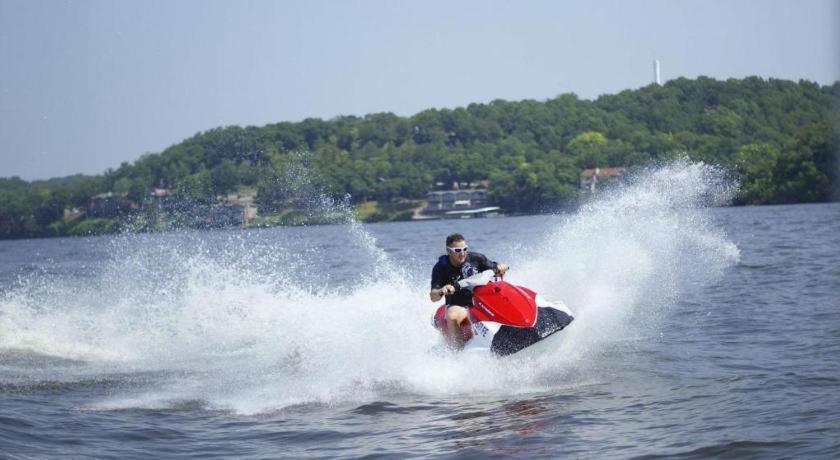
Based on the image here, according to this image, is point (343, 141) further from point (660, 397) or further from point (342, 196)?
point (660, 397)

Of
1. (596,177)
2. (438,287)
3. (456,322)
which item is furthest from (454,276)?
(596,177)

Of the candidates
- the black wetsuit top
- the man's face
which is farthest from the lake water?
the man's face

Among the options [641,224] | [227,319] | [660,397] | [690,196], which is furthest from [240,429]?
[690,196]

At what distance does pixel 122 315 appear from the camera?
1633 cm

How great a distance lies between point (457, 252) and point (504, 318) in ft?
2.57

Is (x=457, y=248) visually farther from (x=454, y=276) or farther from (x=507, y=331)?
(x=507, y=331)

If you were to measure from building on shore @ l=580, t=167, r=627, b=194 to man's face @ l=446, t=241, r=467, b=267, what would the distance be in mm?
76263

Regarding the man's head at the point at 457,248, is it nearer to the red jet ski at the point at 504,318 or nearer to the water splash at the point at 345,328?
the red jet ski at the point at 504,318

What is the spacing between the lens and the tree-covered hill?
69.4m

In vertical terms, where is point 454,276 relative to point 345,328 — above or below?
above

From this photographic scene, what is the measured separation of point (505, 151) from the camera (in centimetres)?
10988

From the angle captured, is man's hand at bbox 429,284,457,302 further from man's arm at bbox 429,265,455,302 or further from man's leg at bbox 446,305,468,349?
man's leg at bbox 446,305,468,349

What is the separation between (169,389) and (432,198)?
86.7m

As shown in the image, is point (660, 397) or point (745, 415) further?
point (660, 397)
